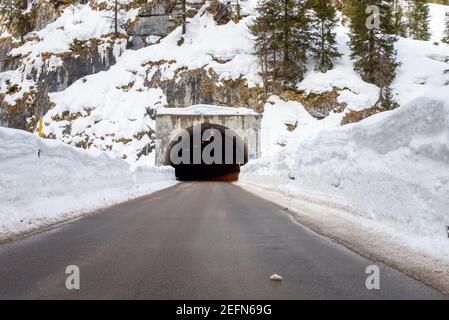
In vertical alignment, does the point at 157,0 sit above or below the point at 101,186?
above

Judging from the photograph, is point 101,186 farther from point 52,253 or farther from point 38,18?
point 38,18

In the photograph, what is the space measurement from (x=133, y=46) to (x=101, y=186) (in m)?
40.0

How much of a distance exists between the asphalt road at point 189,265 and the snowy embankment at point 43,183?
1.20 m

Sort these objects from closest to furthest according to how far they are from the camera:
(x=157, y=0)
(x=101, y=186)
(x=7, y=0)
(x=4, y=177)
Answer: (x=4, y=177) < (x=101, y=186) < (x=157, y=0) < (x=7, y=0)

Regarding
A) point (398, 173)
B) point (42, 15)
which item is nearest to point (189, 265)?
point (398, 173)

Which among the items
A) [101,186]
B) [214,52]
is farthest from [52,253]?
[214,52]

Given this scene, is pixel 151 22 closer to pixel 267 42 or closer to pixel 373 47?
pixel 267 42

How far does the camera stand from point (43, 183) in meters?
9.60

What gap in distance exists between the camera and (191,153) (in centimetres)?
5459

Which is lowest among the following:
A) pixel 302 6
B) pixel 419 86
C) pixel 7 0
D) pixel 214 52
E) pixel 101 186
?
→ pixel 101 186

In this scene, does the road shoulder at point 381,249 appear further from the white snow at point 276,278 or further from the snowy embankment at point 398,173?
the white snow at point 276,278

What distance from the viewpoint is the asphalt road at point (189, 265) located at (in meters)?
3.50

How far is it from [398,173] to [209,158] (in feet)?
185
